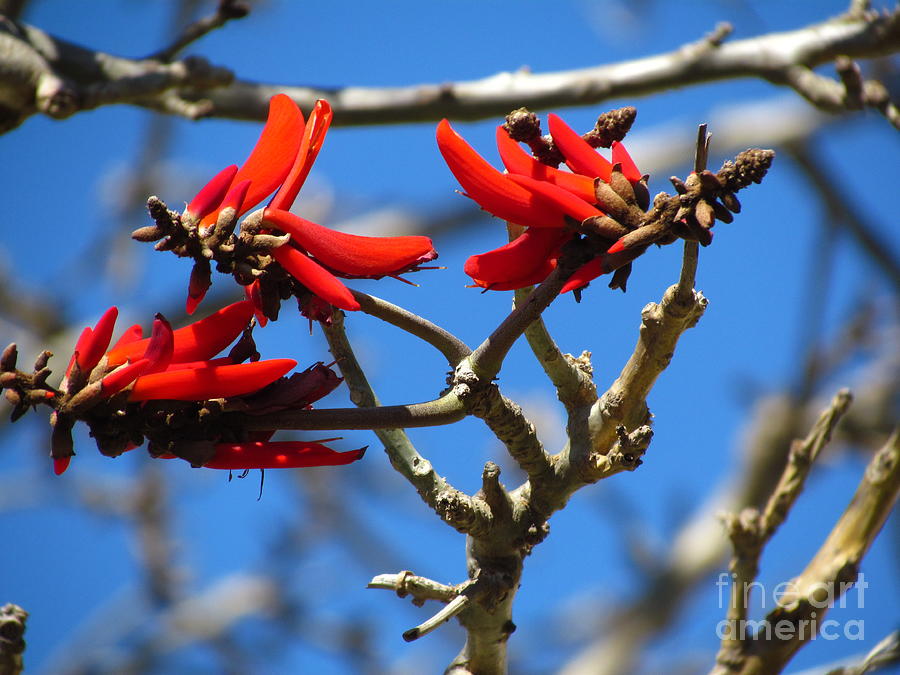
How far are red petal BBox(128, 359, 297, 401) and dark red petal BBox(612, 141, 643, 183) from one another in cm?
41

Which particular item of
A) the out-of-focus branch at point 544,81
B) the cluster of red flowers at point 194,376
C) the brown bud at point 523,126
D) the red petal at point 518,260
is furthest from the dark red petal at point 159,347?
the out-of-focus branch at point 544,81

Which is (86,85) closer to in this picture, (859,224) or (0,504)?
(859,224)

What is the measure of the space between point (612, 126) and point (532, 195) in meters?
0.14

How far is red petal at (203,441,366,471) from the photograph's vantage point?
0.96 m

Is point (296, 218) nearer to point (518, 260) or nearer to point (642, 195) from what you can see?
point (518, 260)

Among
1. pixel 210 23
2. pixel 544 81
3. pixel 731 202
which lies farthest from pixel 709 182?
pixel 210 23

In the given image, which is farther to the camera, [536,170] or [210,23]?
[210,23]

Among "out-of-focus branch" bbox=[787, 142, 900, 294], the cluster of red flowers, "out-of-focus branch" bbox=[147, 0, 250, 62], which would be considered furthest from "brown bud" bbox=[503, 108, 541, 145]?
"out-of-focus branch" bbox=[787, 142, 900, 294]

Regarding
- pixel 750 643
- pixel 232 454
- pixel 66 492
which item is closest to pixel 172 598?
pixel 66 492

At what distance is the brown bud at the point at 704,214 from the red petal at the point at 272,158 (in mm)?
428

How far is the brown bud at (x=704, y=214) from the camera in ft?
2.93

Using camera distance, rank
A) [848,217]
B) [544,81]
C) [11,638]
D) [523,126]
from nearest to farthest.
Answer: [523,126], [11,638], [544,81], [848,217]

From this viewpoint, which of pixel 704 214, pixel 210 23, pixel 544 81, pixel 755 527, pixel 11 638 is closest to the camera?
pixel 704 214

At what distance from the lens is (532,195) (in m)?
0.97
